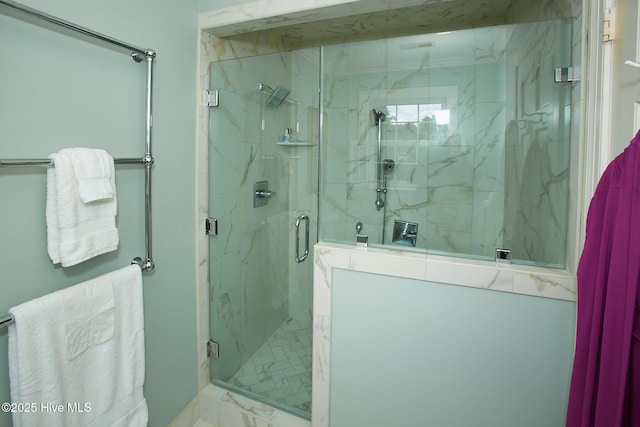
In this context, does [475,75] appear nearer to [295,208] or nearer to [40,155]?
[295,208]

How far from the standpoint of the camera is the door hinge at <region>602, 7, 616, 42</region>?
98cm

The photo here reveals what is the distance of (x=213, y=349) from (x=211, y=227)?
0.74 metres

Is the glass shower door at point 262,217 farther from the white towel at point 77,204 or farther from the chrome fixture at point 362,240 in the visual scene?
the white towel at point 77,204

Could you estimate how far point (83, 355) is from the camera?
3.85 ft

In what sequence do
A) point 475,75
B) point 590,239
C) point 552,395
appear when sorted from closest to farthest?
point 590,239
point 552,395
point 475,75

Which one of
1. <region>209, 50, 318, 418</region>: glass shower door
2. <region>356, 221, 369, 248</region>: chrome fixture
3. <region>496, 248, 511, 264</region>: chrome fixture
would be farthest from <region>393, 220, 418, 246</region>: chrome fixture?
<region>209, 50, 318, 418</region>: glass shower door

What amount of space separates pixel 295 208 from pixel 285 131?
50cm

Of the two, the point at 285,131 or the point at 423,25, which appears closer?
the point at 285,131

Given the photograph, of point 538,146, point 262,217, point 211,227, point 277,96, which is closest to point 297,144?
point 277,96

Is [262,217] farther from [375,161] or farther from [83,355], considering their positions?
[83,355]

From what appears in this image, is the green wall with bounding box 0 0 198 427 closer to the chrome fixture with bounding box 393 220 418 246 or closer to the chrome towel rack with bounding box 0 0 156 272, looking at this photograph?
the chrome towel rack with bounding box 0 0 156 272

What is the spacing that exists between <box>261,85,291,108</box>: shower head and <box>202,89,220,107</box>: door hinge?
1.08ft

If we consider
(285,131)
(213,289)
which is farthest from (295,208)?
(213,289)

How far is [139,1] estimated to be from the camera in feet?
4.56
